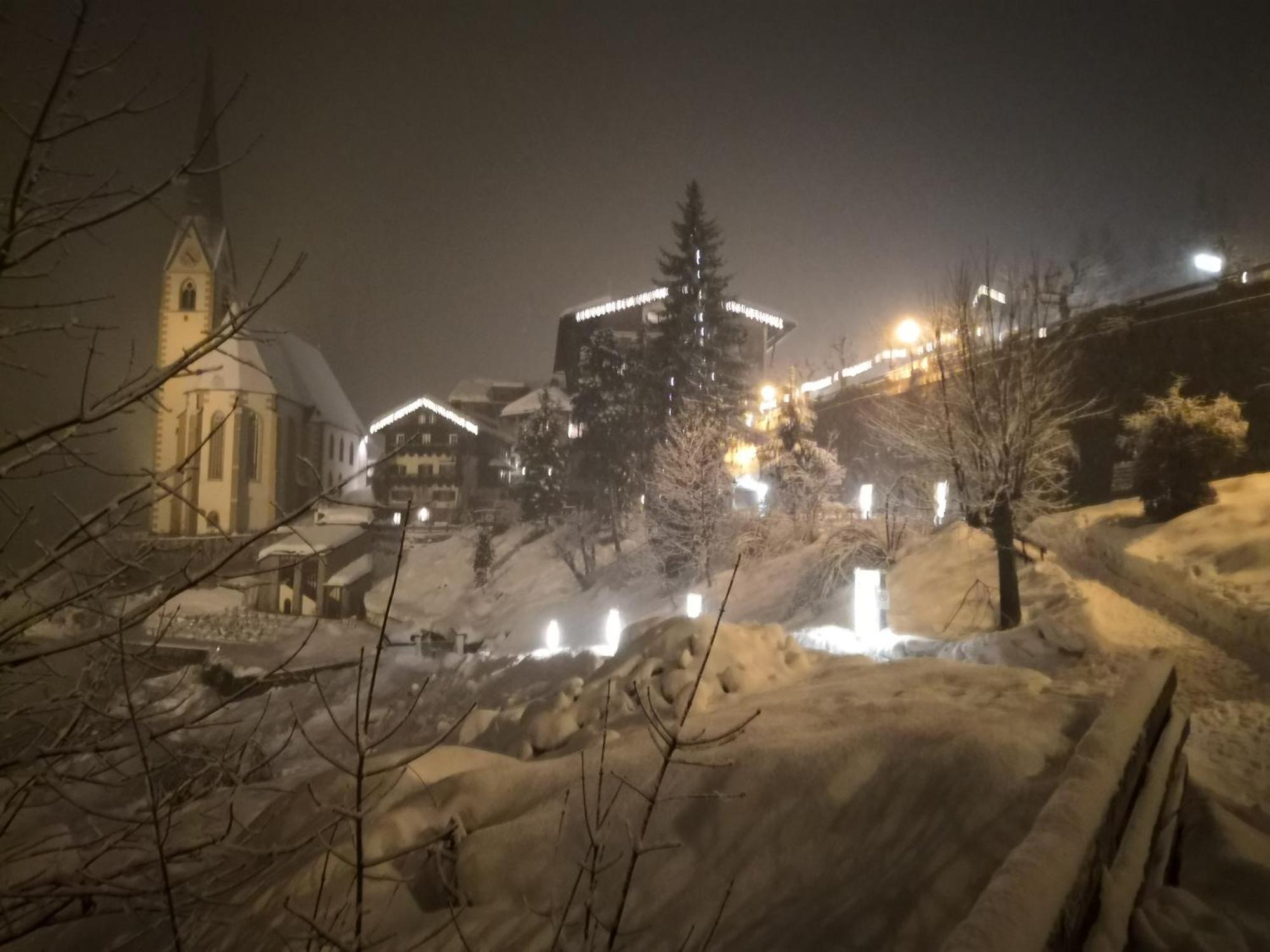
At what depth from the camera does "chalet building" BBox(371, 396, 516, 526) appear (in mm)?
42344

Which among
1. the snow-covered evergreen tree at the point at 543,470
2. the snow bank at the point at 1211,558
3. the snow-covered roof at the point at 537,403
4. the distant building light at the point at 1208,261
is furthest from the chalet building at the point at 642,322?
the snow bank at the point at 1211,558

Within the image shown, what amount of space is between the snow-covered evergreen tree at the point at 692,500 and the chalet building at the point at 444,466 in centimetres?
1730

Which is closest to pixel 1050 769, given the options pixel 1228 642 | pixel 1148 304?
pixel 1228 642

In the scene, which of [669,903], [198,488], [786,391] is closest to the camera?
[669,903]

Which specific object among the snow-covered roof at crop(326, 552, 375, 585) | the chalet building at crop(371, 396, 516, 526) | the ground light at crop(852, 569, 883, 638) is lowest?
the snow-covered roof at crop(326, 552, 375, 585)

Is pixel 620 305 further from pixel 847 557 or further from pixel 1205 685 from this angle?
pixel 1205 685

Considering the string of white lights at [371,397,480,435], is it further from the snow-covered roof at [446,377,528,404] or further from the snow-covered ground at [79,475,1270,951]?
the snow-covered ground at [79,475,1270,951]

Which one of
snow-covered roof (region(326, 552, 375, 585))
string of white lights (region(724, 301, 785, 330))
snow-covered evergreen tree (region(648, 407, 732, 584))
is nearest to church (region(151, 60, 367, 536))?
snow-covered roof (region(326, 552, 375, 585))

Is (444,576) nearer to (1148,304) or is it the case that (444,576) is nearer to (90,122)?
(1148,304)

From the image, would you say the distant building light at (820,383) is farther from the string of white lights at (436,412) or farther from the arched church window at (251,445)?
the arched church window at (251,445)

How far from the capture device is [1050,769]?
177 inches

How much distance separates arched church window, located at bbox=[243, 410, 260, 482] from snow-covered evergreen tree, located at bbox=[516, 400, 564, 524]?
18.9 metres

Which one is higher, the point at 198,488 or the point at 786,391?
the point at 786,391

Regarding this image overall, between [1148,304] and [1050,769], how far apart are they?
68.7 feet
